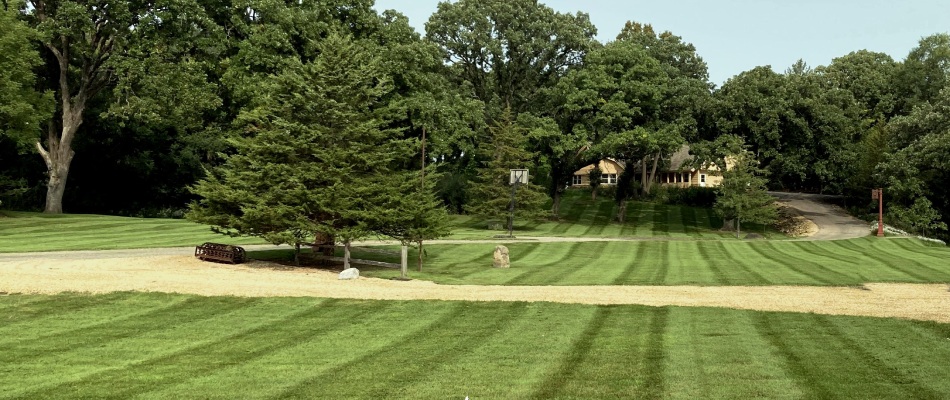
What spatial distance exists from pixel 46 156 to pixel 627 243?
36.1 metres

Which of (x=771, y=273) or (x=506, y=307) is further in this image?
(x=771, y=273)

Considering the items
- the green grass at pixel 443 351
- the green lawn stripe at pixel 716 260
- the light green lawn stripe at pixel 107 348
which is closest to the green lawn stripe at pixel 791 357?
the green grass at pixel 443 351

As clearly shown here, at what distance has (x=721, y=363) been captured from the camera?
1175cm

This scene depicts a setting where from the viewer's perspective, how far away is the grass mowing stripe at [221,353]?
10266 mm

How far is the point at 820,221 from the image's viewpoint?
5919 cm

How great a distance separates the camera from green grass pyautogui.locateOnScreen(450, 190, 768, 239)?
50.1m

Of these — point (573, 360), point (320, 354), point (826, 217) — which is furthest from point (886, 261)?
point (826, 217)

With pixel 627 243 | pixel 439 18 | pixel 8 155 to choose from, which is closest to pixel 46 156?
pixel 8 155

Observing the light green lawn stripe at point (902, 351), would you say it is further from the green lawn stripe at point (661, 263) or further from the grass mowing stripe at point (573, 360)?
the green lawn stripe at point (661, 263)

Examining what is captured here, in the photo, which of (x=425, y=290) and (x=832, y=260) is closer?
(x=425, y=290)

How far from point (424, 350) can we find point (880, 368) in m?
7.46

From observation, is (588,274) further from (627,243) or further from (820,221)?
(820,221)

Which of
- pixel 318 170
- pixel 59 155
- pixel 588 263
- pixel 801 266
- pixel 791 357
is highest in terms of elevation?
pixel 59 155

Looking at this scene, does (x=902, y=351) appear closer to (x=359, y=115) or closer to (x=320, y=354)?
(x=320, y=354)
